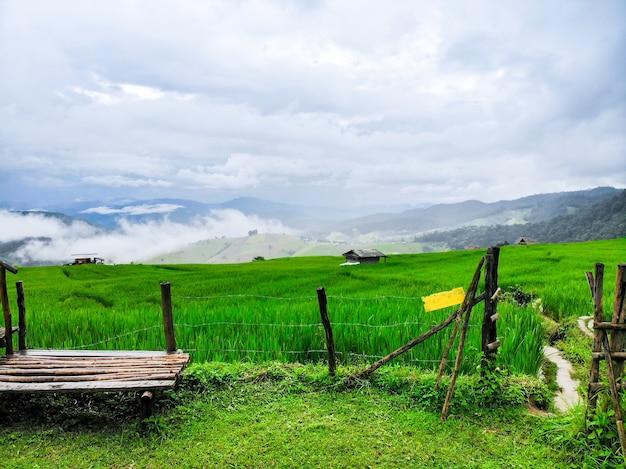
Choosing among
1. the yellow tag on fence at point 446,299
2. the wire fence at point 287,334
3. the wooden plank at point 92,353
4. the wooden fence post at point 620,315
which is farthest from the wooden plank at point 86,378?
the wooden fence post at point 620,315

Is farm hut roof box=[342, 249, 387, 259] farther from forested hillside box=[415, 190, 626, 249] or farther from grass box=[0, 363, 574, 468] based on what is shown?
forested hillside box=[415, 190, 626, 249]

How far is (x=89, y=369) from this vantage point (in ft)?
17.5

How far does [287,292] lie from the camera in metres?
14.7

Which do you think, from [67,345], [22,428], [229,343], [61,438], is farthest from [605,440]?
[67,345]

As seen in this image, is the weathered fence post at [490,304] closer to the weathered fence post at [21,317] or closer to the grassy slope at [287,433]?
the grassy slope at [287,433]

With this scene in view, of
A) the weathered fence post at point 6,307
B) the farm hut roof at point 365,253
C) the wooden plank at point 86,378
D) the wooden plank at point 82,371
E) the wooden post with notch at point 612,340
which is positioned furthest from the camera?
the farm hut roof at point 365,253

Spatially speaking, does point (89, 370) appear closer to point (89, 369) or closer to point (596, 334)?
point (89, 369)

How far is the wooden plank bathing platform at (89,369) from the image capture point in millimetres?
4855

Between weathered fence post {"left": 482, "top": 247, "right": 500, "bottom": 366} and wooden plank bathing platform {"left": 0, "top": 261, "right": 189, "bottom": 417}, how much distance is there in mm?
3750

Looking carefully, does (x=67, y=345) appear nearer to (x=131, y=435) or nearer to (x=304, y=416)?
(x=131, y=435)

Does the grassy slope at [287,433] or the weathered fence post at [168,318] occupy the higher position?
the weathered fence post at [168,318]

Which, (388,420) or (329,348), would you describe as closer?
(388,420)

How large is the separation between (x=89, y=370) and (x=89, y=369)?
1.4 inches

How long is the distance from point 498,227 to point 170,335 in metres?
153
